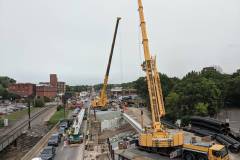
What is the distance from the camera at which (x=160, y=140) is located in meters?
26.8

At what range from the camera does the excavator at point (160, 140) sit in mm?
22938

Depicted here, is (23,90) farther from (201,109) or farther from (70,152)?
(70,152)

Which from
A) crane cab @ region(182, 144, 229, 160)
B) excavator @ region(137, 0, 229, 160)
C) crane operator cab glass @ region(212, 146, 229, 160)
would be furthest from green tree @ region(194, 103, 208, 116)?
crane operator cab glass @ region(212, 146, 229, 160)

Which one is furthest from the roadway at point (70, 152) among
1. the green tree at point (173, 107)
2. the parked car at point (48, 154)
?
the green tree at point (173, 107)

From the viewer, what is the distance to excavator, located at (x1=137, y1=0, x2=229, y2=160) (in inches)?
903

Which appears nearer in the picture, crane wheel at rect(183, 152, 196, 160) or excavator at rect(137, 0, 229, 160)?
excavator at rect(137, 0, 229, 160)

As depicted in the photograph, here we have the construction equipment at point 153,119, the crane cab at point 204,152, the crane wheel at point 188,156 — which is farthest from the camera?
the construction equipment at point 153,119

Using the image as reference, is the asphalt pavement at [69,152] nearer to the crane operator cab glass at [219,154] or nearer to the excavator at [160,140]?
the excavator at [160,140]

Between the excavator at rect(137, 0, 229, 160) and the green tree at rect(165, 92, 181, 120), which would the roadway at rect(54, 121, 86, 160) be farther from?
the green tree at rect(165, 92, 181, 120)

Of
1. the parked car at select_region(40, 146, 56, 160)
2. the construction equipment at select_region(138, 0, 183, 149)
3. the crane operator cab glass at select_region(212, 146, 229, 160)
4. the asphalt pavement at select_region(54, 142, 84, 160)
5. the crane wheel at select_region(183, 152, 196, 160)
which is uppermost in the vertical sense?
the construction equipment at select_region(138, 0, 183, 149)

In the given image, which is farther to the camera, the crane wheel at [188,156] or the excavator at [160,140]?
the crane wheel at [188,156]

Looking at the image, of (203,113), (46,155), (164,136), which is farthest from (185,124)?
(46,155)

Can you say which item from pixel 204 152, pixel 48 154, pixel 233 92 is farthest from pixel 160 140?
pixel 233 92

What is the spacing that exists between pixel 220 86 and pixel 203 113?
19401mm
